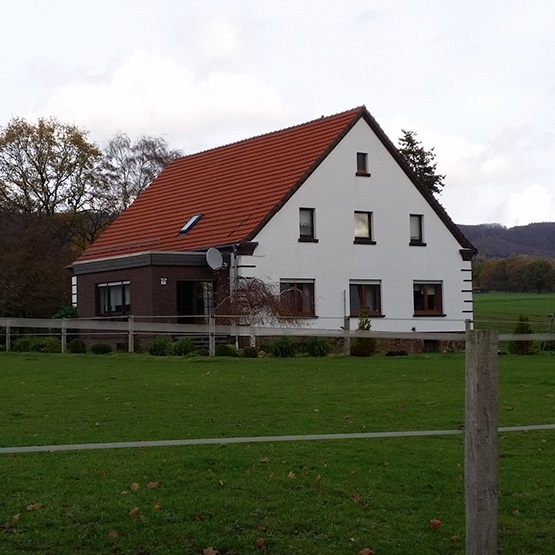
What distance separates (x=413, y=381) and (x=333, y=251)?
17491 mm

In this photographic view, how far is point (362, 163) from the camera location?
39.1 metres

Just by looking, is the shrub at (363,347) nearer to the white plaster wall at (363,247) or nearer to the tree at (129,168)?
the white plaster wall at (363,247)

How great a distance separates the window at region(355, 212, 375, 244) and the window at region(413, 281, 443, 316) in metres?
2.74

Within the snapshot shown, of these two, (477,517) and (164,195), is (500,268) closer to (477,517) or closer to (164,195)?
(164,195)

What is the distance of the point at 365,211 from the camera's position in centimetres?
3894

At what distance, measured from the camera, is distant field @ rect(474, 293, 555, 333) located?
60.2m

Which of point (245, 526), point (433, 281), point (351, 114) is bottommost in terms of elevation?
point (245, 526)

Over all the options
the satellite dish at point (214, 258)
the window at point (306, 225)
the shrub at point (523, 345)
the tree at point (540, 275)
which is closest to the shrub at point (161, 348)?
the satellite dish at point (214, 258)

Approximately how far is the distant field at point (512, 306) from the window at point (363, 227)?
15971 millimetres

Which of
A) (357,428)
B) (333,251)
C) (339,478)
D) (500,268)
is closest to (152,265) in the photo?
(333,251)

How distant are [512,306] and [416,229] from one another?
33.5m

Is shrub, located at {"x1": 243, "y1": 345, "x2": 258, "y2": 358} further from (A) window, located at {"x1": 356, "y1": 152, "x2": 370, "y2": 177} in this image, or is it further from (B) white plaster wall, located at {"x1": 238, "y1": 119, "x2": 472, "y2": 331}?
(A) window, located at {"x1": 356, "y1": 152, "x2": 370, "y2": 177}

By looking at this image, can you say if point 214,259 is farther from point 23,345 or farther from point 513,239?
point 513,239

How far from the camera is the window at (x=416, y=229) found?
40344 millimetres
